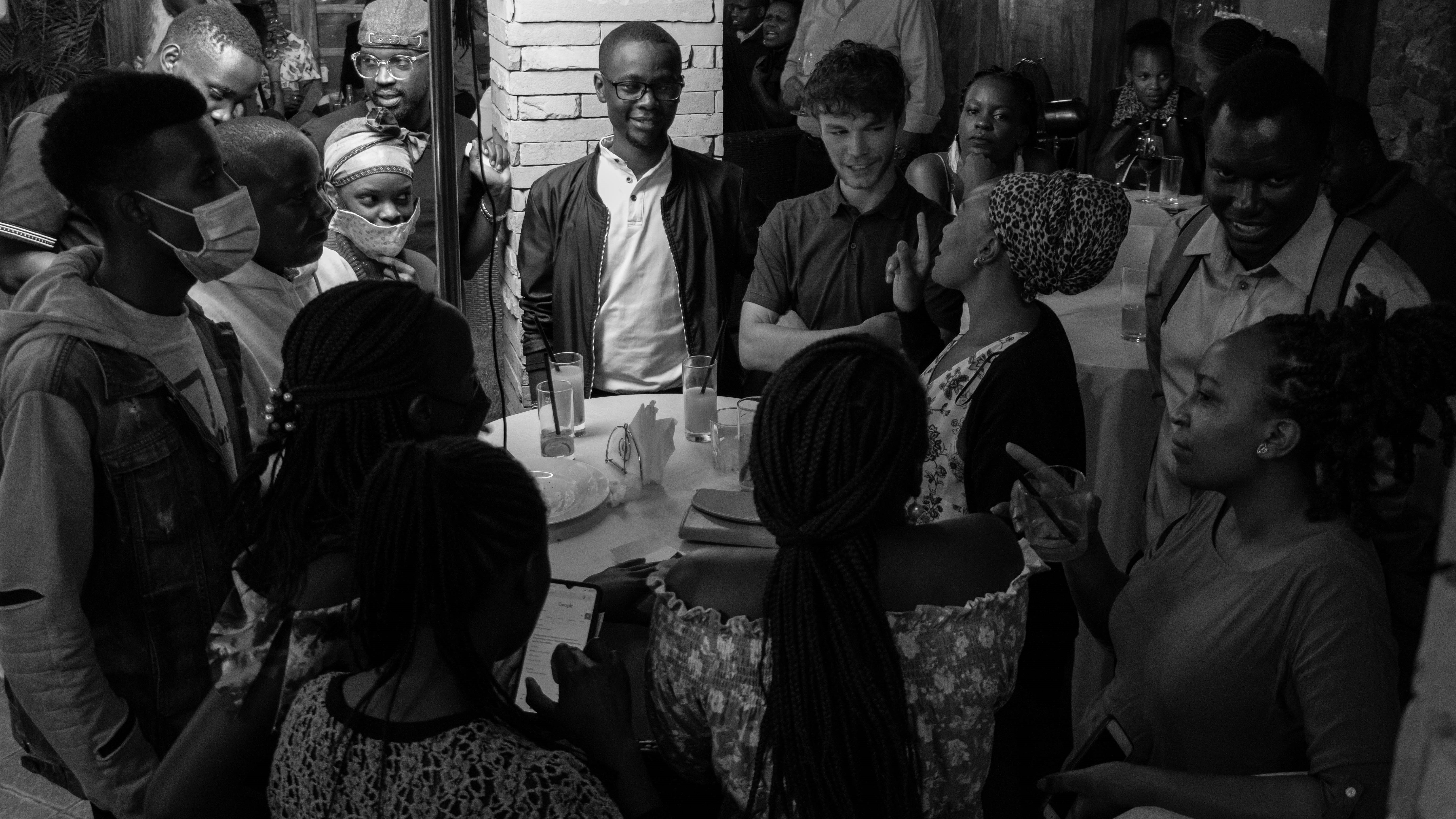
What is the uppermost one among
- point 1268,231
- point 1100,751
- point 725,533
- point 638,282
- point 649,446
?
point 1268,231

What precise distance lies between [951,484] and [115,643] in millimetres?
1661

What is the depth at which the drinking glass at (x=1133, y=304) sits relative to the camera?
4137 millimetres

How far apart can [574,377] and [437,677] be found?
1.65m

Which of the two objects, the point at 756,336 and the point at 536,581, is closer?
the point at 536,581

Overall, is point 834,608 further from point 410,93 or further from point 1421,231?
point 410,93

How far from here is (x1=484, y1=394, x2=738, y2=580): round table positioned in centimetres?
256

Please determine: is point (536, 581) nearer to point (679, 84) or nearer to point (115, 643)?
point (115, 643)

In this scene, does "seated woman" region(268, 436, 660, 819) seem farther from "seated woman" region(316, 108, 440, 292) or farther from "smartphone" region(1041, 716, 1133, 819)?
"seated woman" region(316, 108, 440, 292)

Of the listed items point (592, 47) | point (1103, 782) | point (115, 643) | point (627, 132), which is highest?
point (592, 47)

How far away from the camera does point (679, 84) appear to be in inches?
153

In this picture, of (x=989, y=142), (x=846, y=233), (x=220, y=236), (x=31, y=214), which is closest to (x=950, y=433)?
(x=846, y=233)

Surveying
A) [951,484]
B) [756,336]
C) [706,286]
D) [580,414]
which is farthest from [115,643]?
[706,286]

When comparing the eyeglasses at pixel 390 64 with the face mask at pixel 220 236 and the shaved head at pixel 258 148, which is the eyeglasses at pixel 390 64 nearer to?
the shaved head at pixel 258 148

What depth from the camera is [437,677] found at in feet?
4.88
